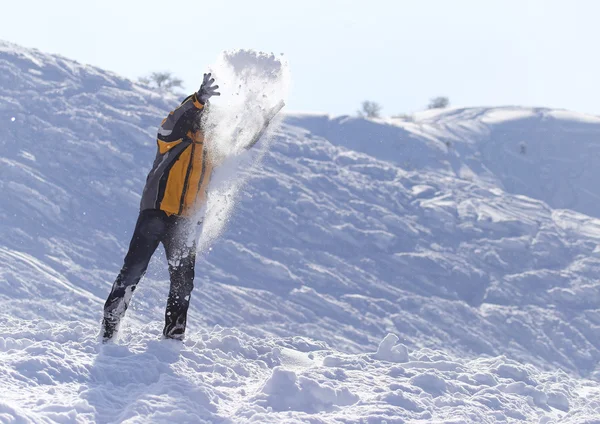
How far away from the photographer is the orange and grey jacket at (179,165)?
493cm

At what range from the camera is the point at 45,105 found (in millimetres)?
17312

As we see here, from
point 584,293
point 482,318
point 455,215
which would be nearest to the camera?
point 482,318

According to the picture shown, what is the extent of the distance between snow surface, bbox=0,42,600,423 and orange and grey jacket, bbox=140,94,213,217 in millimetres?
617

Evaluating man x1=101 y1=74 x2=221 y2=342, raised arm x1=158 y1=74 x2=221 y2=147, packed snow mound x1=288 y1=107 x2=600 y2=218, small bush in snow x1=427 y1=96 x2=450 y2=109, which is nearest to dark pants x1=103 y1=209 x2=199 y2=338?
man x1=101 y1=74 x2=221 y2=342

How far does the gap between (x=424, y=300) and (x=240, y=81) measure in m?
8.81

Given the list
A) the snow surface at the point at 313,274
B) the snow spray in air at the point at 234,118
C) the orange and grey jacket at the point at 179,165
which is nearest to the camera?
the snow surface at the point at 313,274

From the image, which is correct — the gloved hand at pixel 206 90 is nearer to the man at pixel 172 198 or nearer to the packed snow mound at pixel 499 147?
the man at pixel 172 198

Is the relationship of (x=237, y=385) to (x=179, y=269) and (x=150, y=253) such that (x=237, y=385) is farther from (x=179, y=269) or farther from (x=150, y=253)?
(x=150, y=253)

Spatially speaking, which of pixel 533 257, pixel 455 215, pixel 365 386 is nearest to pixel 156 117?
pixel 455 215

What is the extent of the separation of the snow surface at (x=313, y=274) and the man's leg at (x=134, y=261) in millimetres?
179

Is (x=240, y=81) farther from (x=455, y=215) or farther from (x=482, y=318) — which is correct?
(x=455, y=215)

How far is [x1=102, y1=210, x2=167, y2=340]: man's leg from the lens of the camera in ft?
16.4

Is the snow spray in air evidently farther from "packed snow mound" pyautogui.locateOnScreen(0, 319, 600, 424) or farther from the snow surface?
"packed snow mound" pyautogui.locateOnScreen(0, 319, 600, 424)

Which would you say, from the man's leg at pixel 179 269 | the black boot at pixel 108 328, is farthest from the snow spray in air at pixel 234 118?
the black boot at pixel 108 328
